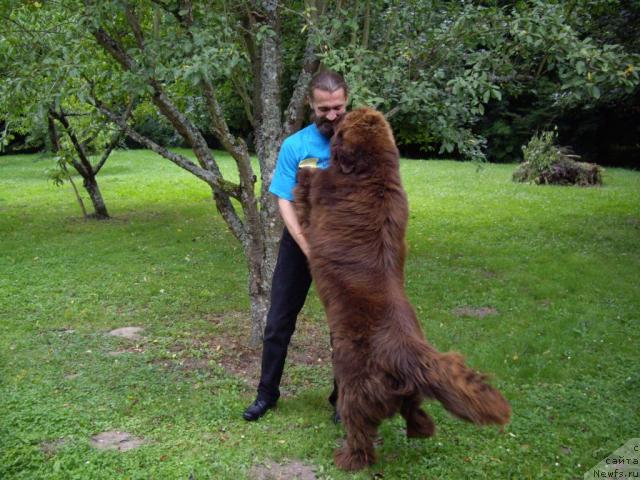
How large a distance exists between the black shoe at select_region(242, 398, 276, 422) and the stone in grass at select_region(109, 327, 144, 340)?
2.17 m

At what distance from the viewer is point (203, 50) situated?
13.5 feet

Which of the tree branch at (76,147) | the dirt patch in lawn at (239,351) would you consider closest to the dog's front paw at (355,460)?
the dirt patch in lawn at (239,351)

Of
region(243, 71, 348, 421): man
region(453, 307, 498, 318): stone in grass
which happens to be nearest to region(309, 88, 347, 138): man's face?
region(243, 71, 348, 421): man

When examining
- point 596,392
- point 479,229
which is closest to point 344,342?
point 596,392

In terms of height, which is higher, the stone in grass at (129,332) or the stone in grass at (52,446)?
the stone in grass at (52,446)

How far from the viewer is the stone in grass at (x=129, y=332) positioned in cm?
612

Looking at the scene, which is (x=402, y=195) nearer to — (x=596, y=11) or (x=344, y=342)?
(x=344, y=342)

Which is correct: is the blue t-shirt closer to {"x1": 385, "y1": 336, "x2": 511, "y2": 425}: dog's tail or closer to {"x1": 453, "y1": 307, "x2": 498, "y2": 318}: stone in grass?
{"x1": 385, "y1": 336, "x2": 511, "y2": 425}: dog's tail

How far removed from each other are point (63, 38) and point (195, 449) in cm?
318

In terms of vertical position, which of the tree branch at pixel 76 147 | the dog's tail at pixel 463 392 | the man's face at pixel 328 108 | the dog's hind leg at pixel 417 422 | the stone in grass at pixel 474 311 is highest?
the man's face at pixel 328 108

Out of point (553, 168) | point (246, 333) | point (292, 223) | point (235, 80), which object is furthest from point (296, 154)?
point (553, 168)

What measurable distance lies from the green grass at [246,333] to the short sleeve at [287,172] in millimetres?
1561

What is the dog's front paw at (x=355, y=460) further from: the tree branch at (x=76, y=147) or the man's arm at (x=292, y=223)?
the tree branch at (x=76, y=147)

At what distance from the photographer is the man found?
3723 mm
